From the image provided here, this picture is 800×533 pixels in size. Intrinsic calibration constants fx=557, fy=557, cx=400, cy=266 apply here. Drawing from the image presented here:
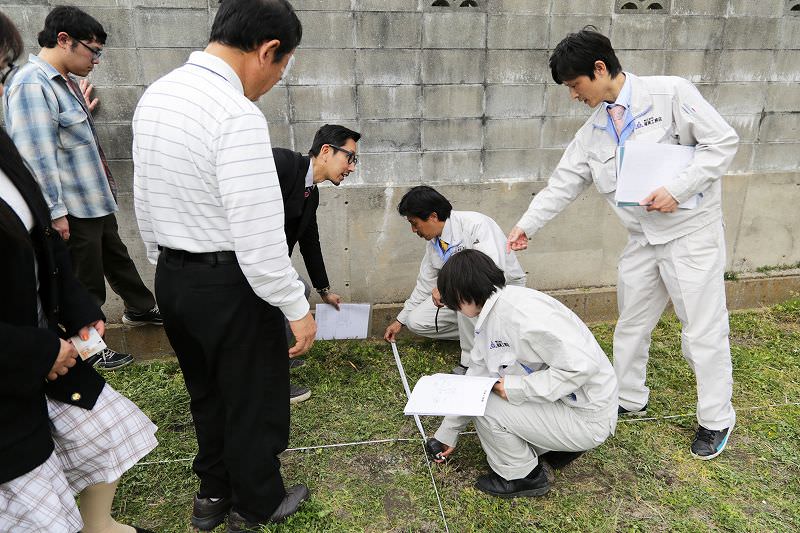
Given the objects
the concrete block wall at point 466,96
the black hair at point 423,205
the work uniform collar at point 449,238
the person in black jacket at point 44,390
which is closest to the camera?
the person in black jacket at point 44,390

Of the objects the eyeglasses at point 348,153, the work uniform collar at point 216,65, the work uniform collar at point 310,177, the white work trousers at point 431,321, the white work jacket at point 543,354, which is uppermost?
the work uniform collar at point 216,65

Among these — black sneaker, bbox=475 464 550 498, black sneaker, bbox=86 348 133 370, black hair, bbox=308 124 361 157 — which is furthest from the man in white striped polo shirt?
black sneaker, bbox=86 348 133 370

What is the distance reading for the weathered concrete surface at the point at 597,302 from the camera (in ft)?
12.4

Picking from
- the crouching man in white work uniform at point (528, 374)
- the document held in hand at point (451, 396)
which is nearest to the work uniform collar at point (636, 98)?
the crouching man in white work uniform at point (528, 374)

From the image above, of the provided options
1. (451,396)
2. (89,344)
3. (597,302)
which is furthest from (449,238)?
(89,344)

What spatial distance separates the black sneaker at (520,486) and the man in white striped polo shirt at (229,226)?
39.3 inches

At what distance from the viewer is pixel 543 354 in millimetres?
2256

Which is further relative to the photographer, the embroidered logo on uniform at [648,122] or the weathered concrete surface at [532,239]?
the weathered concrete surface at [532,239]

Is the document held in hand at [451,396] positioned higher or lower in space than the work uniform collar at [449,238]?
lower

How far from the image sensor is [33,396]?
1595 mm

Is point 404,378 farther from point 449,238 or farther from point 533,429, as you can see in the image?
point 533,429

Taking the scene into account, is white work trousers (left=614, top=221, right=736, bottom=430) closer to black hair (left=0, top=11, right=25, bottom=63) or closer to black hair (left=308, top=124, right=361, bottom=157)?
black hair (left=308, top=124, right=361, bottom=157)

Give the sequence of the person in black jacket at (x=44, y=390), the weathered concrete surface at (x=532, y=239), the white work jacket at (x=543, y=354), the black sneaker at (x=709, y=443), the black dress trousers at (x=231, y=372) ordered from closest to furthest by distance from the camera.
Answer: the person in black jacket at (x=44, y=390) → the black dress trousers at (x=231, y=372) → the white work jacket at (x=543, y=354) → the black sneaker at (x=709, y=443) → the weathered concrete surface at (x=532, y=239)

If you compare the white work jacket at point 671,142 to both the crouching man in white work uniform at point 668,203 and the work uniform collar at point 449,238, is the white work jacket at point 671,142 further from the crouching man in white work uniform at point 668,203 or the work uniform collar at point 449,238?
the work uniform collar at point 449,238
